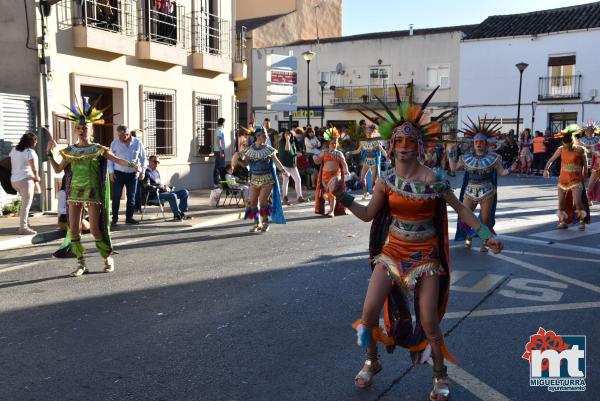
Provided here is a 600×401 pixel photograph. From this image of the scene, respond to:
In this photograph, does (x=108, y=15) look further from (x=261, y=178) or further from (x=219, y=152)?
(x=261, y=178)

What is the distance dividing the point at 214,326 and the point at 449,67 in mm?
37818

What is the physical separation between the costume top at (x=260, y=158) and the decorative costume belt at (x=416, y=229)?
22.5 feet

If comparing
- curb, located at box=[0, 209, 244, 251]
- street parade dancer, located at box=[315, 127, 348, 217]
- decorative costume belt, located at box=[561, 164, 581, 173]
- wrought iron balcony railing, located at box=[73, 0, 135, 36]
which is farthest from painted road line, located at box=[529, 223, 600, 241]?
wrought iron balcony railing, located at box=[73, 0, 135, 36]

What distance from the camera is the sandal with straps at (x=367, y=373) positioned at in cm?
437

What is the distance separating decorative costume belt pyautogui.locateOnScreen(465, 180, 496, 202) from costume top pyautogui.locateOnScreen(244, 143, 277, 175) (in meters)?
3.58

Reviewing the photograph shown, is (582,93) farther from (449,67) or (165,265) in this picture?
(165,265)

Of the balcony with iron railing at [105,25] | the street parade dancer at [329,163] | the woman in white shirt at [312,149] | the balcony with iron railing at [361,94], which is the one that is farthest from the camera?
the balcony with iron railing at [361,94]

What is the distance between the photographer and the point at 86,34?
13.9 m

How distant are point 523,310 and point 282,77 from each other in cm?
1532

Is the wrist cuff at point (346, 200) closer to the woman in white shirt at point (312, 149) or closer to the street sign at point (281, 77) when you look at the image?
the woman in white shirt at point (312, 149)

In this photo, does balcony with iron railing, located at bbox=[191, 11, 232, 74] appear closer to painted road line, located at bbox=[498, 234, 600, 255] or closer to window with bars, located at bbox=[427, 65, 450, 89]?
painted road line, located at bbox=[498, 234, 600, 255]

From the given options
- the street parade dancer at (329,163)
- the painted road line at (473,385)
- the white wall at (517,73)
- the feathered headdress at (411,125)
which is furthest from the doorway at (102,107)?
the white wall at (517,73)

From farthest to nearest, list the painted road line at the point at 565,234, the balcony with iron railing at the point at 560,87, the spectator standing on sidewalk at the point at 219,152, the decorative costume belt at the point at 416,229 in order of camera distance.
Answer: the balcony with iron railing at the point at 560,87 < the spectator standing on sidewalk at the point at 219,152 < the painted road line at the point at 565,234 < the decorative costume belt at the point at 416,229

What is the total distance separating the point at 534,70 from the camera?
3609 cm
